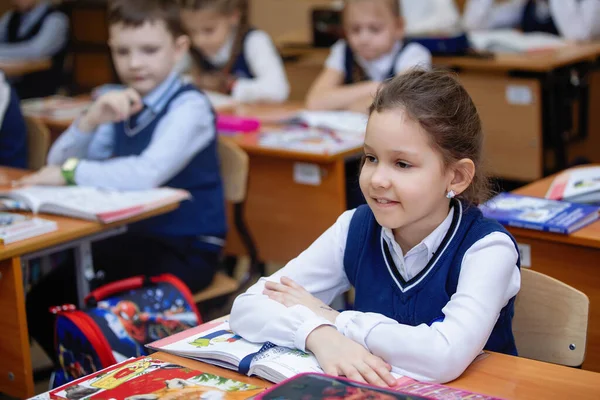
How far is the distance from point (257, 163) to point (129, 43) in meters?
0.75

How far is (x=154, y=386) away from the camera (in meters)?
1.31

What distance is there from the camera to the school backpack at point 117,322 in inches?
78.6

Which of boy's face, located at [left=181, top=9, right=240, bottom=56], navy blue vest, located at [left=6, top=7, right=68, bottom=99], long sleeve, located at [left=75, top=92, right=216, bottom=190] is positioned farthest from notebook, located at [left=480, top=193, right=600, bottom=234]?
navy blue vest, located at [left=6, top=7, right=68, bottom=99]

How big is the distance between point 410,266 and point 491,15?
455 cm

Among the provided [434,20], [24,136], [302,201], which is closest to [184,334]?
[302,201]

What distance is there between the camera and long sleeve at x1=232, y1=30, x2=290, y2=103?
13.5ft

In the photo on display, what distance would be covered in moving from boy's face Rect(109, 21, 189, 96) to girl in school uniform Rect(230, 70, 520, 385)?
4.36ft

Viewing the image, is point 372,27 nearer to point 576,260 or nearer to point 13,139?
A: point 13,139

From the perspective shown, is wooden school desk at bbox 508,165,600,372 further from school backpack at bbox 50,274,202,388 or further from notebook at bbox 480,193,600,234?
school backpack at bbox 50,274,202,388

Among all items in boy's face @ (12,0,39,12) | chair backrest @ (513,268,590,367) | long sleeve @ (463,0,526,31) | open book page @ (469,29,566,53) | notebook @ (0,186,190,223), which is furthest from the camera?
boy's face @ (12,0,39,12)

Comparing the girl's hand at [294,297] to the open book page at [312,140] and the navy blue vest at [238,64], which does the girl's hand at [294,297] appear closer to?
the open book page at [312,140]

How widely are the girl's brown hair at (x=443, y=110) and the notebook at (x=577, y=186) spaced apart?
81 centimetres

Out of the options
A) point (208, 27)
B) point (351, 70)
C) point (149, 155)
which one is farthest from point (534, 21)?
point (149, 155)

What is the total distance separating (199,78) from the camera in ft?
14.0
